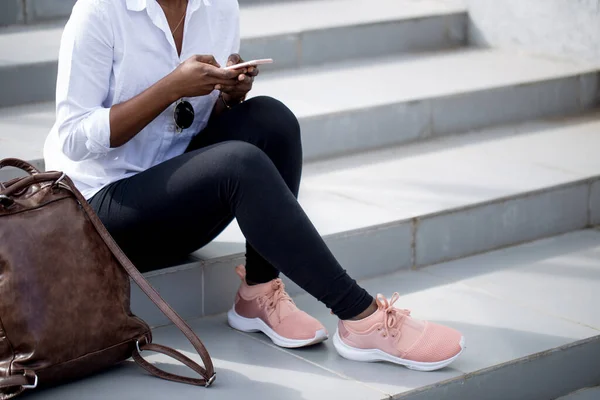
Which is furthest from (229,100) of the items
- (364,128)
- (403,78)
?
(403,78)

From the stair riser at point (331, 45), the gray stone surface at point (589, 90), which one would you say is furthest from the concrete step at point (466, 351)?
the stair riser at point (331, 45)

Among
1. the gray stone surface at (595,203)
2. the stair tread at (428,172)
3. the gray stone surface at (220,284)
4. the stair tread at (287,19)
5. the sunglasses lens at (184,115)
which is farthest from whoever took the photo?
the stair tread at (287,19)

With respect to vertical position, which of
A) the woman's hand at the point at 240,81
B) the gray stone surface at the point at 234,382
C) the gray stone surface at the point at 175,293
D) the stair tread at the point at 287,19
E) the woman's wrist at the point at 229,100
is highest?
the woman's hand at the point at 240,81

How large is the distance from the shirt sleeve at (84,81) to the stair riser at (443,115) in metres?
1.46

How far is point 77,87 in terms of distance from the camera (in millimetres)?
2453

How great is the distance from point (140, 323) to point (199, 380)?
7.8 inches

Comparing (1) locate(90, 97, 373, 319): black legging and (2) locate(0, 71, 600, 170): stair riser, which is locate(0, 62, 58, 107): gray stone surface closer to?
(2) locate(0, 71, 600, 170): stair riser

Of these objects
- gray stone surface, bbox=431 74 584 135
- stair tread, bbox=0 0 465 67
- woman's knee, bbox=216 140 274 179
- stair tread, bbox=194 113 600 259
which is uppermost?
stair tread, bbox=0 0 465 67

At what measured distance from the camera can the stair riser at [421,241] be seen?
2867mm

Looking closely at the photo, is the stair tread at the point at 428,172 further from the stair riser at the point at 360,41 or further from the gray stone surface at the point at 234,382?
the stair riser at the point at 360,41

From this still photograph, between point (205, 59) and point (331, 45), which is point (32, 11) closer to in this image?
point (331, 45)

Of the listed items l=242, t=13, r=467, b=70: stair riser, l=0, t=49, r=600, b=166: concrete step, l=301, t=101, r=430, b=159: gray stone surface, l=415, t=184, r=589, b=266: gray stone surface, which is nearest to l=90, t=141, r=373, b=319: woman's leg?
l=415, t=184, r=589, b=266: gray stone surface

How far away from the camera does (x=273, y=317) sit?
273 centimetres

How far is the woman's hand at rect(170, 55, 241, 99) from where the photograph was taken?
2424 millimetres
